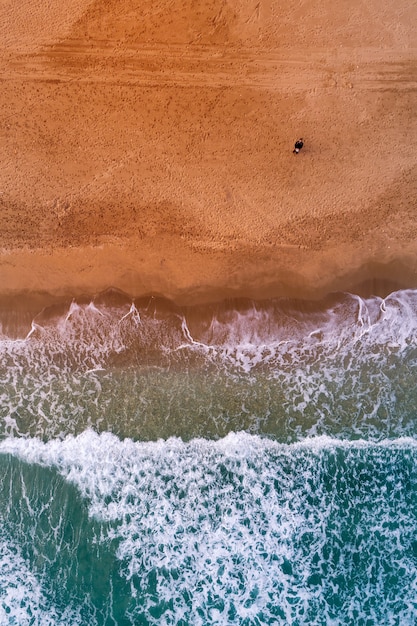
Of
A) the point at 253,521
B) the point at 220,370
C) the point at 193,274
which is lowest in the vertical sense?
the point at 253,521

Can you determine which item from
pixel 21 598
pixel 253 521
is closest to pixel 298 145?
pixel 253 521

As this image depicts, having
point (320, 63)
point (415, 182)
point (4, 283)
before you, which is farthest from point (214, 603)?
point (320, 63)

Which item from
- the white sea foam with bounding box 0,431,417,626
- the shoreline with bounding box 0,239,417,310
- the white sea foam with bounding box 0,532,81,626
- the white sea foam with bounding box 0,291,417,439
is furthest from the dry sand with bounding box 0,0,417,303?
the white sea foam with bounding box 0,532,81,626

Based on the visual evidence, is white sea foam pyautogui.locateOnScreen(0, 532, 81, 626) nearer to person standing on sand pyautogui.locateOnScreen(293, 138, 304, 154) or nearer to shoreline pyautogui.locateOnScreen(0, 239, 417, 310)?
shoreline pyautogui.locateOnScreen(0, 239, 417, 310)

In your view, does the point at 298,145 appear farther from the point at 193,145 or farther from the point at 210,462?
the point at 210,462

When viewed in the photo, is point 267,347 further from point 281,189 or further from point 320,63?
point 320,63

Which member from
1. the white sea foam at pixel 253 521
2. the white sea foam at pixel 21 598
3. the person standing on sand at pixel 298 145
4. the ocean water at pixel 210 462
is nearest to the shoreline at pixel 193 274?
the ocean water at pixel 210 462
